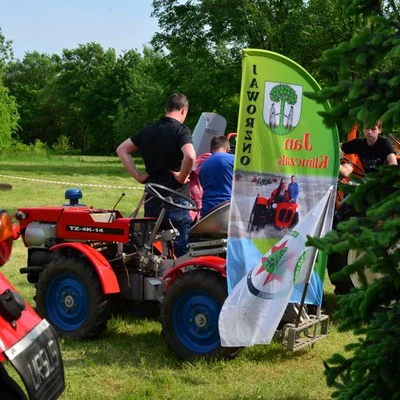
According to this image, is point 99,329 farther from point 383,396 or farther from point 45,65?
point 45,65

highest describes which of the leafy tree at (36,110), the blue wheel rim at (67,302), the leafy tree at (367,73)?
the leafy tree at (36,110)

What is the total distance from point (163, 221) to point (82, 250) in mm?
714

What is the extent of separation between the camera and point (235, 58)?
32938 millimetres

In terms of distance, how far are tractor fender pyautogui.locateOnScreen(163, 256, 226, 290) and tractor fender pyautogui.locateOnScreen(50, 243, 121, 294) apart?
1.55ft

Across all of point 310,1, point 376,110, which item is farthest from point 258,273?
point 310,1

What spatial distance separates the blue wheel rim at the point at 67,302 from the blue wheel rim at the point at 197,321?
87cm

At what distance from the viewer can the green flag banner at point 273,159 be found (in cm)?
518

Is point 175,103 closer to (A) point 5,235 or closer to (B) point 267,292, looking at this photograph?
(B) point 267,292

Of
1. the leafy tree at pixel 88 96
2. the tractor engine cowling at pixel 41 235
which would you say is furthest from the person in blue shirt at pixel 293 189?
the leafy tree at pixel 88 96

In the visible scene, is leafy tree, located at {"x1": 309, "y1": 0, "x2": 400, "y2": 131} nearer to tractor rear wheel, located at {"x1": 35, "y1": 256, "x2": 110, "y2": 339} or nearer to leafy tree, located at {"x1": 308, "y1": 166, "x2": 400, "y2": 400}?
leafy tree, located at {"x1": 308, "y1": 166, "x2": 400, "y2": 400}

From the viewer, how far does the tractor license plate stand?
2773 millimetres

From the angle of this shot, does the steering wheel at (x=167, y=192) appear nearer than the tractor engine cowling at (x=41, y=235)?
Yes

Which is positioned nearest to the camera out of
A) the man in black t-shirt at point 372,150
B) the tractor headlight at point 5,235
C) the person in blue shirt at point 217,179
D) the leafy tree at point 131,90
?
the tractor headlight at point 5,235

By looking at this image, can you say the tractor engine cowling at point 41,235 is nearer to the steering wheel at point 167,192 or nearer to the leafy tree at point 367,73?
the steering wheel at point 167,192
